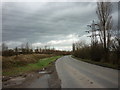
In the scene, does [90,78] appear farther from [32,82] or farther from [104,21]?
[104,21]

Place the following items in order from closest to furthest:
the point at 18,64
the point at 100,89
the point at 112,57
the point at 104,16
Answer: the point at 100,89 → the point at 112,57 → the point at 18,64 → the point at 104,16

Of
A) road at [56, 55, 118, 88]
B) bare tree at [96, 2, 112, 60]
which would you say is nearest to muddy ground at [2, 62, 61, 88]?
road at [56, 55, 118, 88]

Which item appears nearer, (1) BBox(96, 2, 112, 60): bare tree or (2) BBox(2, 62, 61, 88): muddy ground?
(2) BBox(2, 62, 61, 88): muddy ground

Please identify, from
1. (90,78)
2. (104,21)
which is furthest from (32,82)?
(104,21)

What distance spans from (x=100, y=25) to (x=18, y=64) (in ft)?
59.1

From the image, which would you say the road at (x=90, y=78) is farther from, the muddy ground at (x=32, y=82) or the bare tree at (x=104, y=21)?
the bare tree at (x=104, y=21)

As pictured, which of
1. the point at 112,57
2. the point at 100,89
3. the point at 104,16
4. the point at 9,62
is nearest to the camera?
the point at 100,89

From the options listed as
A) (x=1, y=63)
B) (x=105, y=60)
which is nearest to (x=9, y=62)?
(x=1, y=63)

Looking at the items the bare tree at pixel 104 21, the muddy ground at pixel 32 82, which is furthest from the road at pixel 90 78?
the bare tree at pixel 104 21

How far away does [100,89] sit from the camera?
817 centimetres

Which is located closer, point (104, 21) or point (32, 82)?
point (32, 82)

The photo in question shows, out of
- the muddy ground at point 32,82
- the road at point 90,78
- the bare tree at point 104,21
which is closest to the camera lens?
the road at point 90,78

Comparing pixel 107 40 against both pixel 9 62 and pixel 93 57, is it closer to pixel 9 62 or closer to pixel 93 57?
pixel 93 57

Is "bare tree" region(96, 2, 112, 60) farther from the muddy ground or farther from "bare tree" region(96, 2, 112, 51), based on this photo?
the muddy ground
